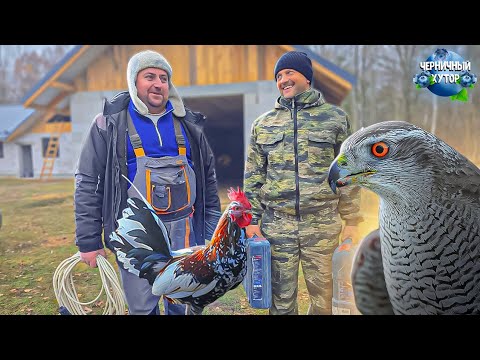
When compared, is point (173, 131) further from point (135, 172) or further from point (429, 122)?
point (429, 122)

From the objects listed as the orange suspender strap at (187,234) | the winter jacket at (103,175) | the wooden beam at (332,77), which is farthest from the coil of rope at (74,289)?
the wooden beam at (332,77)

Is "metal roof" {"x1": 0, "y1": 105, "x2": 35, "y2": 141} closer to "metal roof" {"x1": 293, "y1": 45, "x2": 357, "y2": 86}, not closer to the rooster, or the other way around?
the rooster

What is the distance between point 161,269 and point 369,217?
1.47 m

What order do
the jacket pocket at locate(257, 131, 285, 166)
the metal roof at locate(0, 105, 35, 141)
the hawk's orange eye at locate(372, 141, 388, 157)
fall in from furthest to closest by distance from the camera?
the metal roof at locate(0, 105, 35, 141), the jacket pocket at locate(257, 131, 285, 166), the hawk's orange eye at locate(372, 141, 388, 157)

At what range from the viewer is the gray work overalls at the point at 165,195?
2477 millimetres

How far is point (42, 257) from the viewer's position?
2.65 metres

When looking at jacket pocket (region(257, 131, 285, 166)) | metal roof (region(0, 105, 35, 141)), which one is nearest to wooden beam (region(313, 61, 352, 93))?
jacket pocket (region(257, 131, 285, 166))

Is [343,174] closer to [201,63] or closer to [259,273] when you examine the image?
[259,273]

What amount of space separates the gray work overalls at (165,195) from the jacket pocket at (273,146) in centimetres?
55

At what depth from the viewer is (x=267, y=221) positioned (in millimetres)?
2629

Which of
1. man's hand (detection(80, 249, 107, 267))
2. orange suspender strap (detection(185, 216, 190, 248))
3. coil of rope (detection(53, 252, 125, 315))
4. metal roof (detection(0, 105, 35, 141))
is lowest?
coil of rope (detection(53, 252, 125, 315))

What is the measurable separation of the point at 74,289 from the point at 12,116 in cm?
136

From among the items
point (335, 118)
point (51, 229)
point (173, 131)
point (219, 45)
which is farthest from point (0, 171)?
point (335, 118)

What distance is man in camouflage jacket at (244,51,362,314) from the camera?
253 cm
